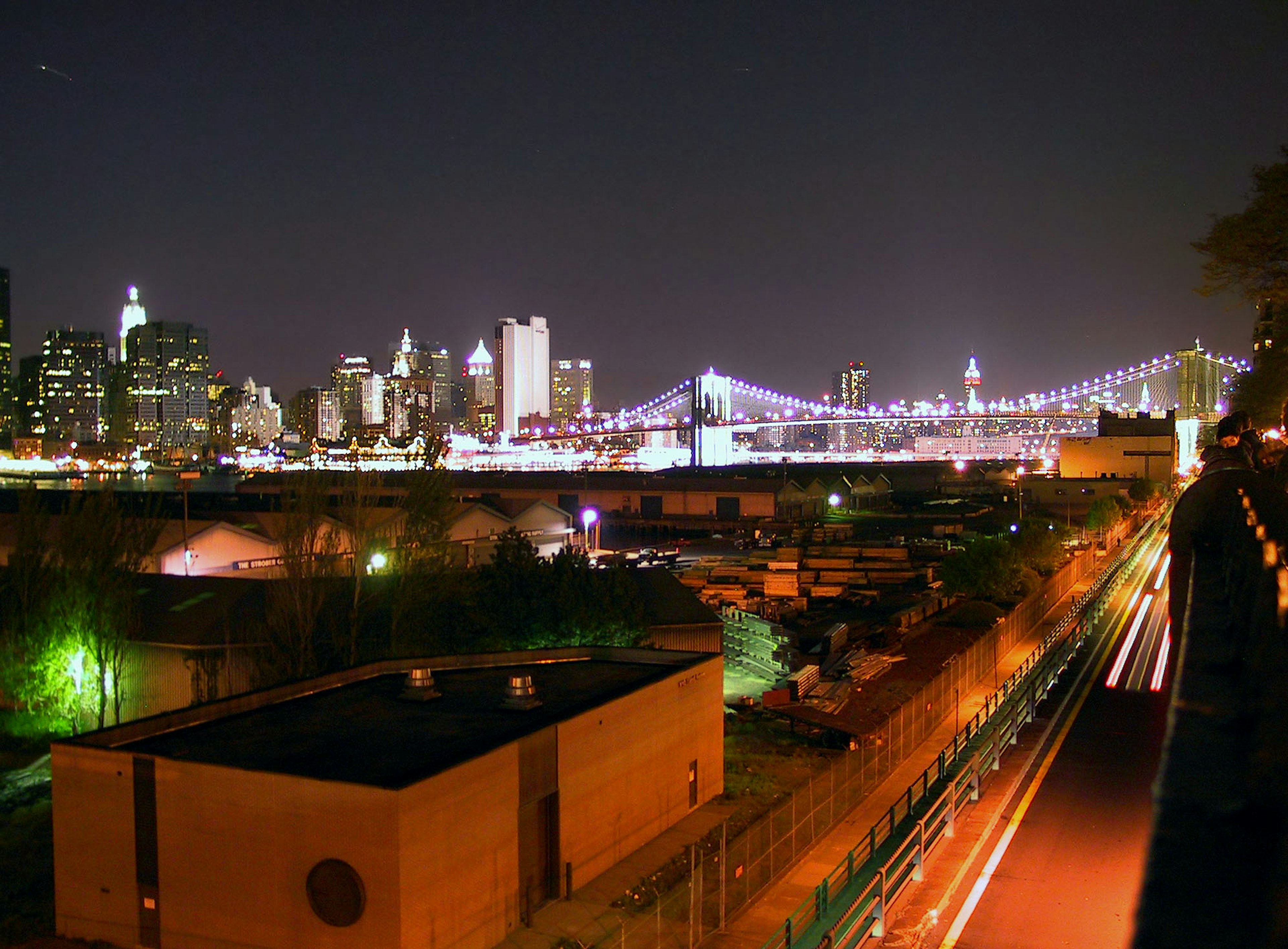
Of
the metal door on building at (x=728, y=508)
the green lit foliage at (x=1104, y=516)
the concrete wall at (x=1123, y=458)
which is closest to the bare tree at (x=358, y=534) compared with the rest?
the metal door on building at (x=728, y=508)

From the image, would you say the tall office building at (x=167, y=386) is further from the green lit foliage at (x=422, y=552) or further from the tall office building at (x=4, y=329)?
the green lit foliage at (x=422, y=552)

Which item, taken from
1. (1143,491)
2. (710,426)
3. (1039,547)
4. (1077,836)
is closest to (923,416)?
(710,426)

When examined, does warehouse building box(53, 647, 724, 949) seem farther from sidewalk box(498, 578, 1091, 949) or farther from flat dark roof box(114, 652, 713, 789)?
sidewalk box(498, 578, 1091, 949)

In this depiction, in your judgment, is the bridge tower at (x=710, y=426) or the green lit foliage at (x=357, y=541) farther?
the bridge tower at (x=710, y=426)

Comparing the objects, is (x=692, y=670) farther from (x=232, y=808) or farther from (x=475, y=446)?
(x=475, y=446)

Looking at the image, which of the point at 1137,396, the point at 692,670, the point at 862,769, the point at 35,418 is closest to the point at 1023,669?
the point at 862,769
